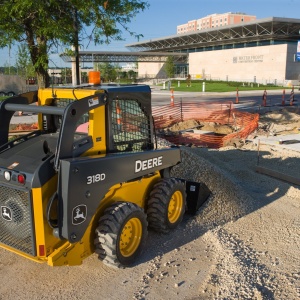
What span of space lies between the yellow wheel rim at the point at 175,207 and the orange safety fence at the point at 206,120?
6775 millimetres

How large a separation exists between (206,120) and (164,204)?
1201 centimetres

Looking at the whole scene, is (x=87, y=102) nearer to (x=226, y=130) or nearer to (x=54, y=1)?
(x=54, y=1)

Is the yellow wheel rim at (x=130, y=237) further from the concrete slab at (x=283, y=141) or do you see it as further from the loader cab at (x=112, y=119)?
the concrete slab at (x=283, y=141)

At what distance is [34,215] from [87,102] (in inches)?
52.5

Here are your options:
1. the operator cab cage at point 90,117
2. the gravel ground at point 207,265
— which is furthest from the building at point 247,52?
the operator cab cage at point 90,117

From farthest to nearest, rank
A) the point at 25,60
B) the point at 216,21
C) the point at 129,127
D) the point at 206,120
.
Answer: the point at 216,21
the point at 25,60
the point at 206,120
the point at 129,127

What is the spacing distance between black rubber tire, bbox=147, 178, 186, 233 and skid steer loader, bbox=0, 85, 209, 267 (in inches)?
0.6

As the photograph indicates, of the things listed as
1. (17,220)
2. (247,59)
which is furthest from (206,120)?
(247,59)

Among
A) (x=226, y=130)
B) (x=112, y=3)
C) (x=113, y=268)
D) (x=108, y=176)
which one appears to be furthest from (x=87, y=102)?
(x=226, y=130)

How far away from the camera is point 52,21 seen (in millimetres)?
8930

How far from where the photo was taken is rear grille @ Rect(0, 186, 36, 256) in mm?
3947

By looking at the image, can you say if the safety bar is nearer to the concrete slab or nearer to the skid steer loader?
the skid steer loader

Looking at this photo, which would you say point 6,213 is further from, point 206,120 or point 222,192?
point 206,120

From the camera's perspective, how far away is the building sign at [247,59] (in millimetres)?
58031
